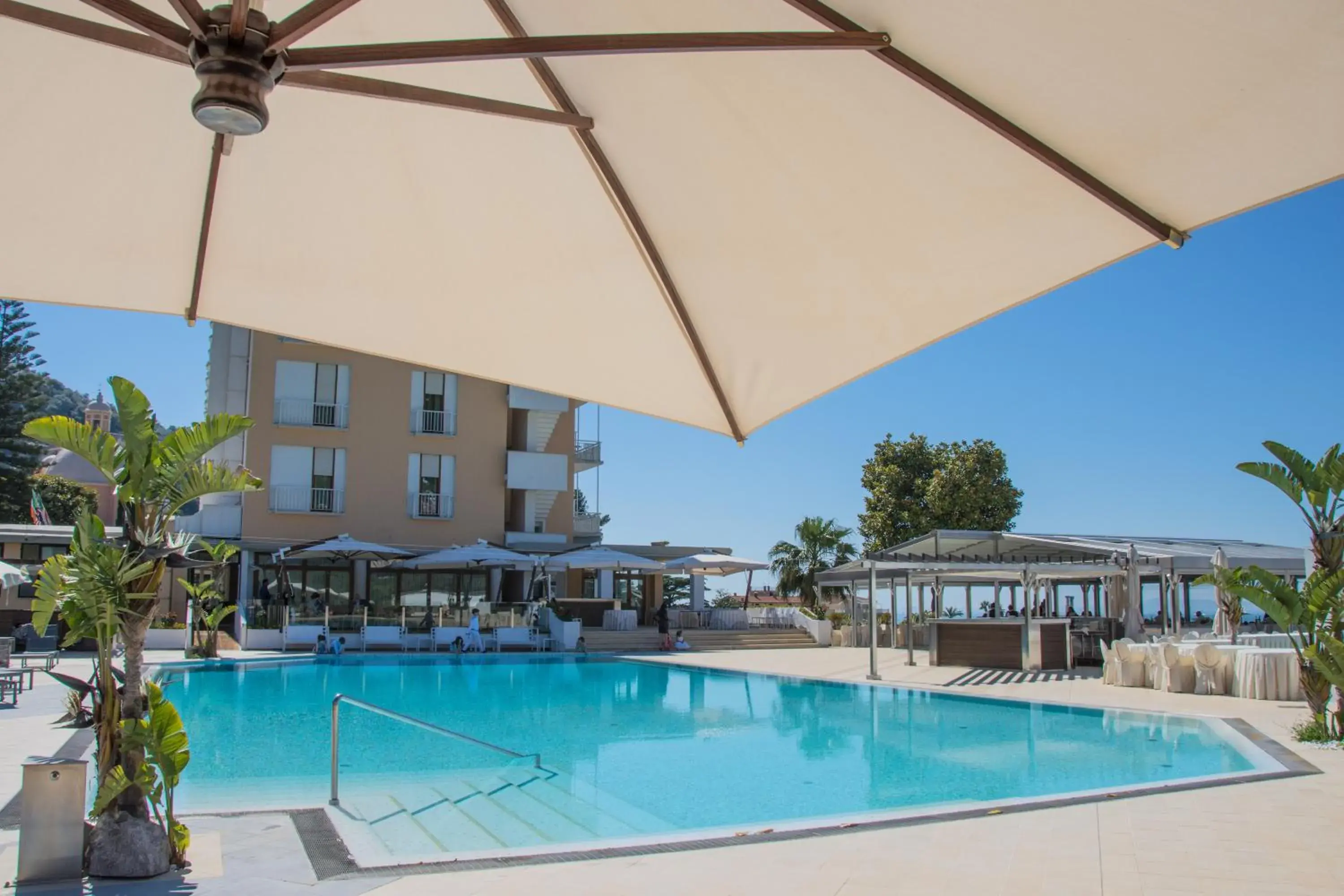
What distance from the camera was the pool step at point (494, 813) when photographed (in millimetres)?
6984

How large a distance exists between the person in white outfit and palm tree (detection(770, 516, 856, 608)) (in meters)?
21.8

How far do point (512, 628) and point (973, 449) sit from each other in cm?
1737

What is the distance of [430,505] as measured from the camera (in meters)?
30.7

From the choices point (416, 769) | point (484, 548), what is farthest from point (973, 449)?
point (416, 769)

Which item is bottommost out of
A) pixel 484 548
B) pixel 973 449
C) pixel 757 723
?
pixel 757 723

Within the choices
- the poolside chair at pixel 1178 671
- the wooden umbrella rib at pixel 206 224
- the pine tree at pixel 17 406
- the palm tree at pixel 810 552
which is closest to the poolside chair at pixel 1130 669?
the poolside chair at pixel 1178 671

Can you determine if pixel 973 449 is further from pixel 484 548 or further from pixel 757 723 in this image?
pixel 757 723

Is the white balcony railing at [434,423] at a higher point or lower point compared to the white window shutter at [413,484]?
higher

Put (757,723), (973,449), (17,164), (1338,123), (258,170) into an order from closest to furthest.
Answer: (1338,123) < (17,164) < (258,170) < (757,723) < (973,449)

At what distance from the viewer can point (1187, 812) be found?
6.13m

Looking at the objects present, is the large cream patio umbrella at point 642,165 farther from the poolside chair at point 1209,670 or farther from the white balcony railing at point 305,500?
the white balcony railing at point 305,500

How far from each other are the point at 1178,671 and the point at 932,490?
19438mm

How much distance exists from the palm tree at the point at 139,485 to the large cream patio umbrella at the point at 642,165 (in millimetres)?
1505

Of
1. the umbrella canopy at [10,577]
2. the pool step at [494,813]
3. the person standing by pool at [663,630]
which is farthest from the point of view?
the person standing by pool at [663,630]
